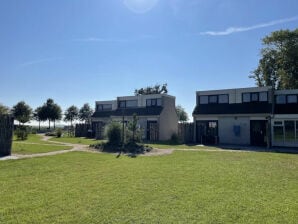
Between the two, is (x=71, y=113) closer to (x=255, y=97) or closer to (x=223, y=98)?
(x=223, y=98)

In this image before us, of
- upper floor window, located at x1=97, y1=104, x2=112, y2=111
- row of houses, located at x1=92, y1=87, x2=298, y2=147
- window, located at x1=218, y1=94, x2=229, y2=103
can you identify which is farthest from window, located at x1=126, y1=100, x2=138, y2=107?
window, located at x1=218, y1=94, x2=229, y2=103

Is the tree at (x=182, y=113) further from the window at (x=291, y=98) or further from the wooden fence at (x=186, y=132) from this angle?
the window at (x=291, y=98)

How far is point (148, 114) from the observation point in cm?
3409

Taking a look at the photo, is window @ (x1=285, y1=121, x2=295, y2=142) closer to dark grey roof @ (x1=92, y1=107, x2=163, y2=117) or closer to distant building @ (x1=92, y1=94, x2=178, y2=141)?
distant building @ (x1=92, y1=94, x2=178, y2=141)

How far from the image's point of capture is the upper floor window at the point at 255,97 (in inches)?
1089

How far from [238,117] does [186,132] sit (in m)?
6.26

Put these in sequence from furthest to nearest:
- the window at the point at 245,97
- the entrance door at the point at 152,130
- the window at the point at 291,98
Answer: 1. the entrance door at the point at 152,130
2. the window at the point at 245,97
3. the window at the point at 291,98

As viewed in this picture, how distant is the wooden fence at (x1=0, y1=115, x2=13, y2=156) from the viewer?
1616 centimetres

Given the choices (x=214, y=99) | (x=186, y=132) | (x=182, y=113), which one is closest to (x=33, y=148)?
(x=186, y=132)

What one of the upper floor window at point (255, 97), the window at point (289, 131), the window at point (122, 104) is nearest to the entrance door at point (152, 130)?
the window at point (122, 104)

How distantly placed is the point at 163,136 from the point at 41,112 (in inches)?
1501

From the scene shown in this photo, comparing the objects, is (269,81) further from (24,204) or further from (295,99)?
(24,204)

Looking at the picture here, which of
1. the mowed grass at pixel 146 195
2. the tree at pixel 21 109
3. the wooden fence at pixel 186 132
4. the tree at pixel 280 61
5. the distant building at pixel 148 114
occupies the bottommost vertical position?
the mowed grass at pixel 146 195

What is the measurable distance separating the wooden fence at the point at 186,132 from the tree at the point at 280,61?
629 inches
